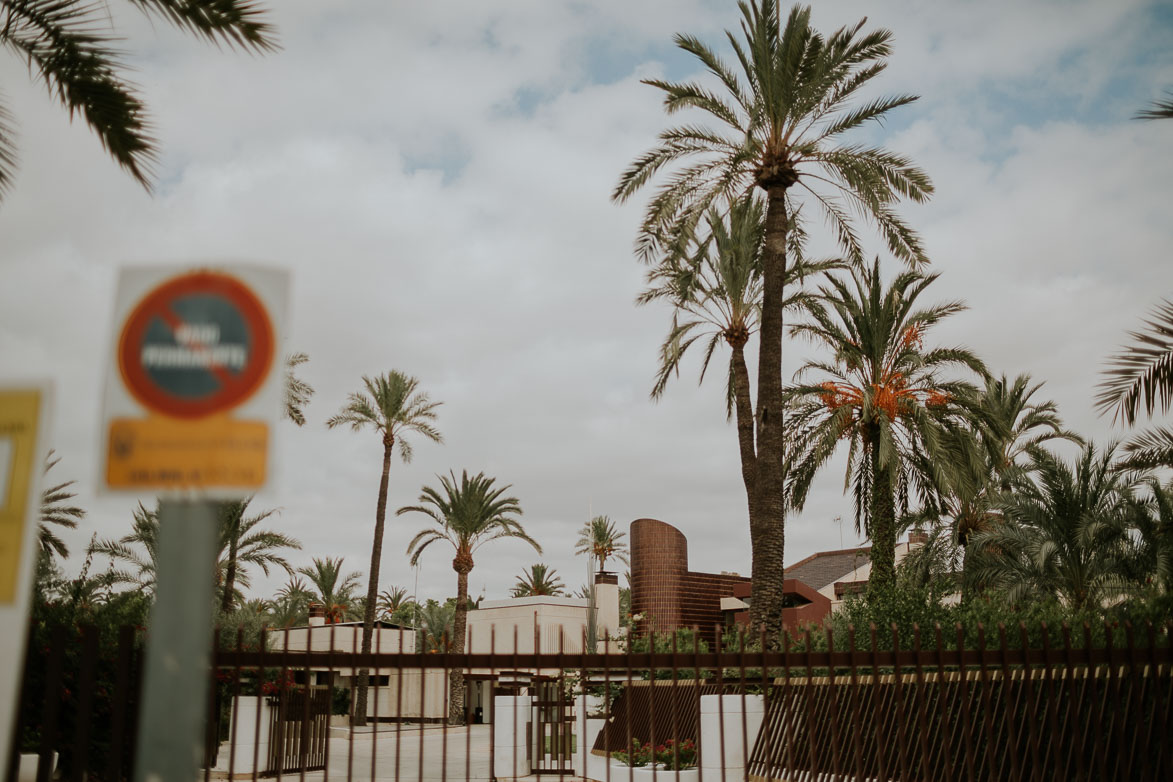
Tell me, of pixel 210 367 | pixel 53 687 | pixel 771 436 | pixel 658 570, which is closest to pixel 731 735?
pixel 771 436

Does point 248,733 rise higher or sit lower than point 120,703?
lower

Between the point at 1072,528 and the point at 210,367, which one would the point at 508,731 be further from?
the point at 210,367

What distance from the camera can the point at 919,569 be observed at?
30078mm

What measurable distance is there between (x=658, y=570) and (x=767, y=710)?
30935 mm

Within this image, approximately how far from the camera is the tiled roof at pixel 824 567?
64.2m

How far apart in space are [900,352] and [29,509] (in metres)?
22.2

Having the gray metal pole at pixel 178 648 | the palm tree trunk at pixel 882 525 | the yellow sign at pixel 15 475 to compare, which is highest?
the palm tree trunk at pixel 882 525

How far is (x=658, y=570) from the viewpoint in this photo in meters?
37.2

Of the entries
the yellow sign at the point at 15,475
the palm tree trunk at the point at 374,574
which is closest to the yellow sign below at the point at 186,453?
the yellow sign at the point at 15,475

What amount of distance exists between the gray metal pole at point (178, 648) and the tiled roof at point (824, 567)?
207 feet

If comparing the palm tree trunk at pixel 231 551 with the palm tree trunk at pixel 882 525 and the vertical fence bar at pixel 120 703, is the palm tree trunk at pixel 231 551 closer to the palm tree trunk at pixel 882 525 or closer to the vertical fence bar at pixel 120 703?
the palm tree trunk at pixel 882 525

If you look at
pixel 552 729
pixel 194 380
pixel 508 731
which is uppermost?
pixel 194 380

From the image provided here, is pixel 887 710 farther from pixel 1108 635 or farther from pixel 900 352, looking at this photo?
pixel 900 352

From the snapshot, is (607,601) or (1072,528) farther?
(607,601)
